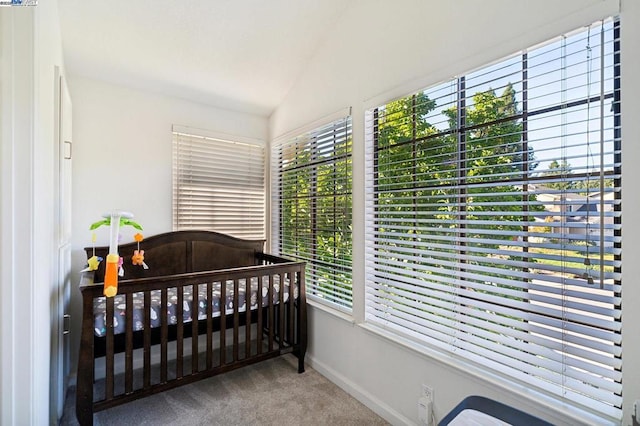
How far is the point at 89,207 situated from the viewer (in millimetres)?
2408

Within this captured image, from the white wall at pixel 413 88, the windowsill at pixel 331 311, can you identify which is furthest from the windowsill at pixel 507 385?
the windowsill at pixel 331 311

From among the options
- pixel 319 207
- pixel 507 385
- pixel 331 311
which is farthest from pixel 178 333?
pixel 507 385

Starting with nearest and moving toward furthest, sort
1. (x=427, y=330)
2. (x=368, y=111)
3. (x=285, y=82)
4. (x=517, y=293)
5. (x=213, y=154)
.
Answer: (x=517, y=293) → (x=427, y=330) → (x=368, y=111) → (x=285, y=82) → (x=213, y=154)

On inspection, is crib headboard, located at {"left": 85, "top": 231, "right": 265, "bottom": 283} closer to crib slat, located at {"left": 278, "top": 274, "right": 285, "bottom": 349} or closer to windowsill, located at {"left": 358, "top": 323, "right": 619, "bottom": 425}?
crib slat, located at {"left": 278, "top": 274, "right": 285, "bottom": 349}

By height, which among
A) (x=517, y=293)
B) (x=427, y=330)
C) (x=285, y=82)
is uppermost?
(x=285, y=82)

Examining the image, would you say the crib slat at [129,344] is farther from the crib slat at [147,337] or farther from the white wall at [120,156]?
the white wall at [120,156]

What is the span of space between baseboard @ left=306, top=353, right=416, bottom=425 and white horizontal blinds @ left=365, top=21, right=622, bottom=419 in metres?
0.49

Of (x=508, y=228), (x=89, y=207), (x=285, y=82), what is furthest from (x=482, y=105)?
(x=89, y=207)

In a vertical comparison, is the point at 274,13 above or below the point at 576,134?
above

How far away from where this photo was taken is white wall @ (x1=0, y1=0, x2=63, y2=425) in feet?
3.96

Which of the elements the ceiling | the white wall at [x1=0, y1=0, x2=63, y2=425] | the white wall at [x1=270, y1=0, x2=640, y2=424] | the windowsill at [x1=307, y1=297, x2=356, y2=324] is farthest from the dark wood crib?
the ceiling

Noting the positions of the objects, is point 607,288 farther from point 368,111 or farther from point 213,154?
point 213,154

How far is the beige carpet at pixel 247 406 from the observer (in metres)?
1.88

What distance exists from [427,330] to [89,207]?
2614 mm
